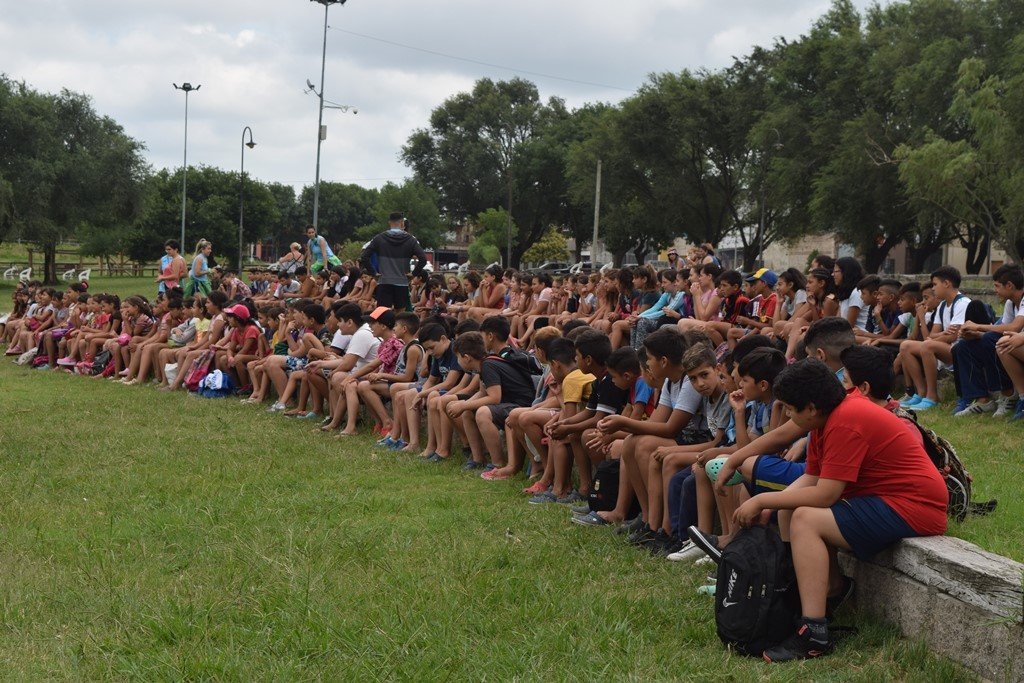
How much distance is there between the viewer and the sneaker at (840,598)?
4.93m

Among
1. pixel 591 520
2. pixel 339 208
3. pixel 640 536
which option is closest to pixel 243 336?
pixel 591 520

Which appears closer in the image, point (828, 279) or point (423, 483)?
point (423, 483)

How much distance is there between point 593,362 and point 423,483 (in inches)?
70.7

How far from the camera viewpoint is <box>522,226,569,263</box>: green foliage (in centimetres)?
7044

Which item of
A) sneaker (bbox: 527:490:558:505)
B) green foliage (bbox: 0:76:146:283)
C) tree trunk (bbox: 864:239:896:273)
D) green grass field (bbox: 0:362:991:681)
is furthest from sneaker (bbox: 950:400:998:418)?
green foliage (bbox: 0:76:146:283)

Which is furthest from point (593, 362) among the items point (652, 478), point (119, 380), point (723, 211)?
point (723, 211)

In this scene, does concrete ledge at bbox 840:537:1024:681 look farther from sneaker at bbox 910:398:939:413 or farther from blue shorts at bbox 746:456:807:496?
sneaker at bbox 910:398:939:413

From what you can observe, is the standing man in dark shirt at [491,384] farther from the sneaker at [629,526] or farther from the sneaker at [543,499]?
the sneaker at [629,526]

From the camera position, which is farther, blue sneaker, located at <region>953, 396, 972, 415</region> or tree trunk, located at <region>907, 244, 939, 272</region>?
tree trunk, located at <region>907, 244, 939, 272</region>

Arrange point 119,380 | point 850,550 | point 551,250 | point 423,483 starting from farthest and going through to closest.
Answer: point 551,250 < point 119,380 < point 423,483 < point 850,550

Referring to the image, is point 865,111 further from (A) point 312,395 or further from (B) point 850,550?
(B) point 850,550

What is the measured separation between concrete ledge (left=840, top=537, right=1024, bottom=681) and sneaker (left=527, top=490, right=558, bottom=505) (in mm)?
3124

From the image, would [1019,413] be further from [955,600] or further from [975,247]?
[975,247]

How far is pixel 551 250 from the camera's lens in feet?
232
